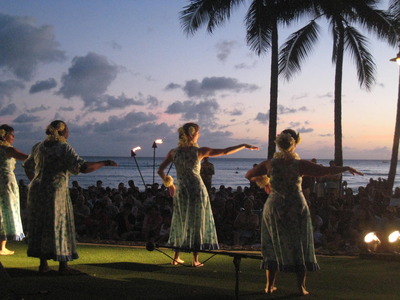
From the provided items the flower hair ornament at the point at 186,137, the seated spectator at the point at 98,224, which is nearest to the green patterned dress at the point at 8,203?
the flower hair ornament at the point at 186,137

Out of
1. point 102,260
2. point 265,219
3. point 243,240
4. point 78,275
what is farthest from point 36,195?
point 243,240

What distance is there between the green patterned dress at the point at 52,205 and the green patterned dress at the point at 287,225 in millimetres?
2339

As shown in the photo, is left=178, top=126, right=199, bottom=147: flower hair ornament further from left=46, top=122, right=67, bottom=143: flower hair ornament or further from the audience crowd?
the audience crowd

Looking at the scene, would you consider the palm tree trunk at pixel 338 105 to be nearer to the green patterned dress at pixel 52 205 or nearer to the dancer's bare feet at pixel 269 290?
the dancer's bare feet at pixel 269 290

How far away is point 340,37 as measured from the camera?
62.8ft

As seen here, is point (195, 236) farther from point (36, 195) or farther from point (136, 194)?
point (136, 194)

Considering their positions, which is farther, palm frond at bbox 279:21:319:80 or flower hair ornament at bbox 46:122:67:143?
palm frond at bbox 279:21:319:80

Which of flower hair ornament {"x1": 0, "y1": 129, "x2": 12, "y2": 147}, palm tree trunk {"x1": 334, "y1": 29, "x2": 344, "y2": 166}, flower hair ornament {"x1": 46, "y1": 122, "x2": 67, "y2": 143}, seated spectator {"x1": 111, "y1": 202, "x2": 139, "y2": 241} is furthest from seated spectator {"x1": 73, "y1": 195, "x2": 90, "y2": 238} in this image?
palm tree trunk {"x1": 334, "y1": 29, "x2": 344, "y2": 166}

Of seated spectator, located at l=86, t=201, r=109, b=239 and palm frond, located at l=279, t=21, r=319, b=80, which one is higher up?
palm frond, located at l=279, t=21, r=319, b=80

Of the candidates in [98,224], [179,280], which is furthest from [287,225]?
[98,224]

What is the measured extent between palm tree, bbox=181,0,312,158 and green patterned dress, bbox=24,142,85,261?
39.2 feet

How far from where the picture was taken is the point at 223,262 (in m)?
7.90

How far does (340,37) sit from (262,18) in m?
3.39

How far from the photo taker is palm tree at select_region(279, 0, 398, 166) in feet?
60.8
